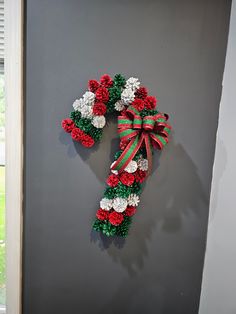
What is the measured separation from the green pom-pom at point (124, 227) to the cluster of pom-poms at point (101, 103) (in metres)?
0.35

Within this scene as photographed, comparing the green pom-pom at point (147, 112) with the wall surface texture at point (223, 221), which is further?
the wall surface texture at point (223, 221)

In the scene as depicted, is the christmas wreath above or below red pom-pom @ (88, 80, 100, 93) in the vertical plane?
below

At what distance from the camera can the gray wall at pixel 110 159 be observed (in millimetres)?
866

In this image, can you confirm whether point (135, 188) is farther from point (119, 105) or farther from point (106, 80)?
point (106, 80)

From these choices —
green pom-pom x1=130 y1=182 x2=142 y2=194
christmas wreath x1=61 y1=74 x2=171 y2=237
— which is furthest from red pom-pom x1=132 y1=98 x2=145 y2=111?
green pom-pom x1=130 y1=182 x2=142 y2=194

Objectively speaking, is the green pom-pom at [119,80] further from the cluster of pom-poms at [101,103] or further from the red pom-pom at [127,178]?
the red pom-pom at [127,178]

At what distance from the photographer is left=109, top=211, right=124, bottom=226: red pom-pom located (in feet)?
2.81

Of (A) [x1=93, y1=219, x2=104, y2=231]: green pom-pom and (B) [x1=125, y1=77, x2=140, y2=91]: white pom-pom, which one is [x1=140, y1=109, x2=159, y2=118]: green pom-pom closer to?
(B) [x1=125, y1=77, x2=140, y2=91]: white pom-pom

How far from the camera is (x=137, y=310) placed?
39.9 inches

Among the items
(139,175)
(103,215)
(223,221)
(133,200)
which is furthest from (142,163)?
(223,221)

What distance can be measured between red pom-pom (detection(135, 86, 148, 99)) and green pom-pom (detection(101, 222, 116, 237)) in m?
0.53

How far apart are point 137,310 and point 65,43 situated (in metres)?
1.24

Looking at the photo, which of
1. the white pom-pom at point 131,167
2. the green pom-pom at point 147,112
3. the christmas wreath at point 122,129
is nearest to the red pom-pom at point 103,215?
the christmas wreath at point 122,129

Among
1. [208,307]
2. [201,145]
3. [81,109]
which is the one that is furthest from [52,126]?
[208,307]
